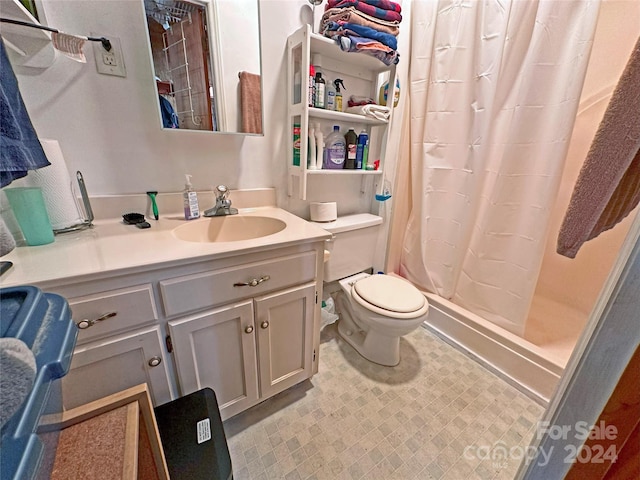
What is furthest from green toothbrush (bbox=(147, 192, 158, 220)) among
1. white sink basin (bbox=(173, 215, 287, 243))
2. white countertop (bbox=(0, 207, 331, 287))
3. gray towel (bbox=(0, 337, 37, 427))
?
gray towel (bbox=(0, 337, 37, 427))

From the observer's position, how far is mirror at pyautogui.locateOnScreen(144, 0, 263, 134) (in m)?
0.95

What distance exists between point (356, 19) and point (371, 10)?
0.10m

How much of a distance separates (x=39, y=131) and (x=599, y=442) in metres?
1.62

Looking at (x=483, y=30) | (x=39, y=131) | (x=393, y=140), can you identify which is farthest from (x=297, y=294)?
(x=483, y=30)

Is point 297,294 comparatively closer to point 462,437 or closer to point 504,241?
point 462,437

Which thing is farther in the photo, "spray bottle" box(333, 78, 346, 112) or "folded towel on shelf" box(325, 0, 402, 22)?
"spray bottle" box(333, 78, 346, 112)

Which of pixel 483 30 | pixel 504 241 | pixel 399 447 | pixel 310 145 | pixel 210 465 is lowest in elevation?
pixel 399 447

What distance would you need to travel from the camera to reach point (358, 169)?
4.93ft

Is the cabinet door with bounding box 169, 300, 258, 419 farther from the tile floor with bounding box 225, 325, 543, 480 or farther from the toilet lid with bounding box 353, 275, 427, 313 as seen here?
the toilet lid with bounding box 353, 275, 427, 313

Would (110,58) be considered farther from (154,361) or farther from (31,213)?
(154,361)

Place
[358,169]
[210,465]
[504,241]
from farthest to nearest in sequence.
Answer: [358,169] < [504,241] < [210,465]

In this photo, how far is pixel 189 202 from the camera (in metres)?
1.06

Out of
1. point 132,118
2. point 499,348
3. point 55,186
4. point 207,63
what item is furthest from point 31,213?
point 499,348

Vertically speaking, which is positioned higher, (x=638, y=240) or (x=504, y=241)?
(x=638, y=240)
